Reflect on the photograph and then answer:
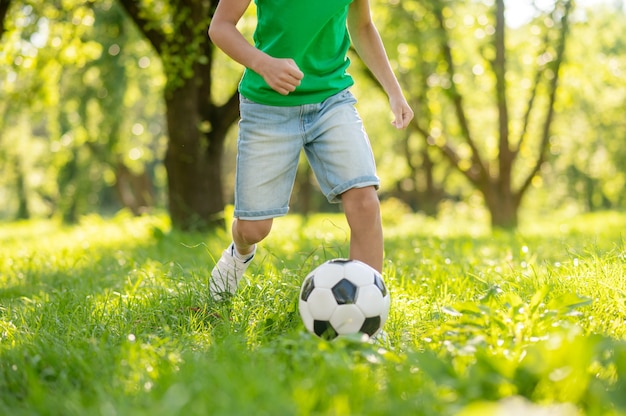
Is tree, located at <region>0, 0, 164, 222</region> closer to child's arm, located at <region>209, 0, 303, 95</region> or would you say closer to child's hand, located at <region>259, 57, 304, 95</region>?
child's arm, located at <region>209, 0, 303, 95</region>

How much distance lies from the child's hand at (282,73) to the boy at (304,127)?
1.01 feet

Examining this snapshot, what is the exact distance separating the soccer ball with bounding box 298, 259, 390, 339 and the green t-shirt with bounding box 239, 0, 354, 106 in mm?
840

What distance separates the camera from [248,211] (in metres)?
3.11

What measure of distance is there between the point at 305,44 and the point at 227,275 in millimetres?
1142

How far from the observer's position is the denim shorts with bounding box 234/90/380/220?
2.97 metres

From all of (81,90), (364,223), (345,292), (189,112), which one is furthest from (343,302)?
(81,90)

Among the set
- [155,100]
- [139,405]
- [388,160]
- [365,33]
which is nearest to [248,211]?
[365,33]

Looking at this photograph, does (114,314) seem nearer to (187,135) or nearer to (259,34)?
(259,34)

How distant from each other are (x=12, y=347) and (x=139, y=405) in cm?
91

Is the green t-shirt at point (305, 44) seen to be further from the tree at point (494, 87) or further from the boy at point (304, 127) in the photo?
the tree at point (494, 87)

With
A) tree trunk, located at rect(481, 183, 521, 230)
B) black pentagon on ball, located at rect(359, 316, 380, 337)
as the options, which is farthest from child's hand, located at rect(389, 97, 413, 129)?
tree trunk, located at rect(481, 183, 521, 230)

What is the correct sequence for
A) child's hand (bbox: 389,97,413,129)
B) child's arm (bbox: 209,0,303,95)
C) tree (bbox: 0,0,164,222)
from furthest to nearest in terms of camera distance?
tree (bbox: 0,0,164,222), child's hand (bbox: 389,97,413,129), child's arm (bbox: 209,0,303,95)

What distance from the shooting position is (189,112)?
7.25 meters

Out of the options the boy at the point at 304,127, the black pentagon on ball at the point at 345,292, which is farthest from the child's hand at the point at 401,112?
the black pentagon on ball at the point at 345,292
